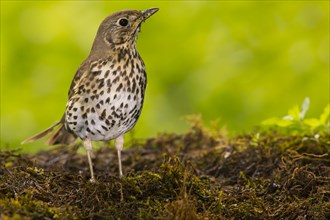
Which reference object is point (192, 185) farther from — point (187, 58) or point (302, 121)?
point (187, 58)

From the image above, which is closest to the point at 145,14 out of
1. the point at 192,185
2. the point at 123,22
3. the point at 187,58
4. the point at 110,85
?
the point at 123,22

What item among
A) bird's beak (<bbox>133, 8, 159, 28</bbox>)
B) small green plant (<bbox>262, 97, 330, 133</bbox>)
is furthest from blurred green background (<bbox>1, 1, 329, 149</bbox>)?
bird's beak (<bbox>133, 8, 159, 28</bbox>)

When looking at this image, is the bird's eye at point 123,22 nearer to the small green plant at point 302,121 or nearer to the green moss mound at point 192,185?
the green moss mound at point 192,185

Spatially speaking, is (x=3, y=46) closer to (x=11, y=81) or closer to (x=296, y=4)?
(x=11, y=81)

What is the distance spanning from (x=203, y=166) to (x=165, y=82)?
4.41m

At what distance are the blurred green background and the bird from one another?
413cm

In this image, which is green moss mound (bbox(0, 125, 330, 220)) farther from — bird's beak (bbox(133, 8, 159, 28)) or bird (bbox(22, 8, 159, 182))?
bird's beak (bbox(133, 8, 159, 28))

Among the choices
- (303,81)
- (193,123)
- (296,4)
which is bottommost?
(193,123)

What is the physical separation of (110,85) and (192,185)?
1.17m

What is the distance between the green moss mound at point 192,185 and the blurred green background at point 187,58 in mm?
3307

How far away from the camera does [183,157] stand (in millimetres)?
6949

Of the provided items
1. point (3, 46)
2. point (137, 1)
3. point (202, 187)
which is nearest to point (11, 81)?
point (3, 46)

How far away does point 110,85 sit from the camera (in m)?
5.96

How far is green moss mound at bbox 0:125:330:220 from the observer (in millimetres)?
4691
